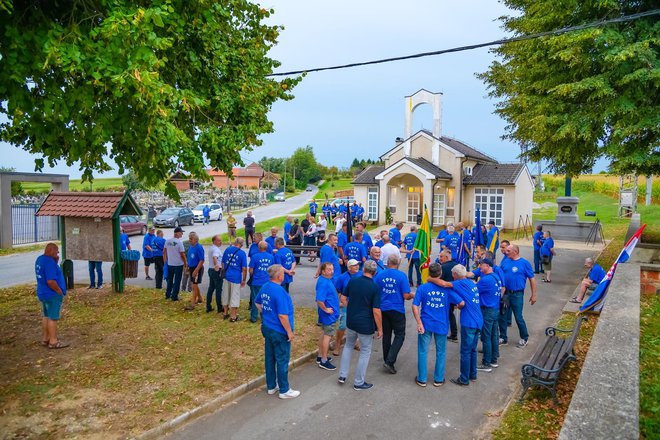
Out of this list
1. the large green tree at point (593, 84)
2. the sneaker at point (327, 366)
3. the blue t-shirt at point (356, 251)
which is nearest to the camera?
the sneaker at point (327, 366)

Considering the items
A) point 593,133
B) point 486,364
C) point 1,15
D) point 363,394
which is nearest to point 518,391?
point 486,364

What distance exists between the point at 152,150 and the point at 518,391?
6.32m

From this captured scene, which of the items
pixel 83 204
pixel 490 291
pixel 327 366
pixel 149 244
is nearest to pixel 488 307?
pixel 490 291

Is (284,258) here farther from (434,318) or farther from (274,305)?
(434,318)

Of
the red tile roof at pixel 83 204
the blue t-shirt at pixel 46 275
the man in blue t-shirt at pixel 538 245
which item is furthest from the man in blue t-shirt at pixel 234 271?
the man in blue t-shirt at pixel 538 245

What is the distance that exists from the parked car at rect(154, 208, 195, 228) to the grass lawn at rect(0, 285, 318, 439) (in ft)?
70.6

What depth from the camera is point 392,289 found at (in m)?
7.34

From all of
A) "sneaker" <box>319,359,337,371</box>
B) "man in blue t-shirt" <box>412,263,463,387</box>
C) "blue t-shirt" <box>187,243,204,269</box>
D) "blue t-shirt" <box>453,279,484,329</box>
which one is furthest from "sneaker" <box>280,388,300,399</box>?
"blue t-shirt" <box>187,243,204,269</box>

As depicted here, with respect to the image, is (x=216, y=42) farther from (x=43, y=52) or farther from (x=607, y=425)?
(x=607, y=425)

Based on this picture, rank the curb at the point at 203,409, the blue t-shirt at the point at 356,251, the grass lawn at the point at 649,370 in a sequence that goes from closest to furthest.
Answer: the grass lawn at the point at 649,370 → the curb at the point at 203,409 → the blue t-shirt at the point at 356,251

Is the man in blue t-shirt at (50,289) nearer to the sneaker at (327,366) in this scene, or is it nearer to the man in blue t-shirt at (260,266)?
the man in blue t-shirt at (260,266)

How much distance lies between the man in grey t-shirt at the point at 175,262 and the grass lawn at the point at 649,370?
9.63 meters

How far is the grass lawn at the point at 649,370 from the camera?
4.76m

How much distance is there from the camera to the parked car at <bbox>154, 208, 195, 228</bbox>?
32.9 metres
